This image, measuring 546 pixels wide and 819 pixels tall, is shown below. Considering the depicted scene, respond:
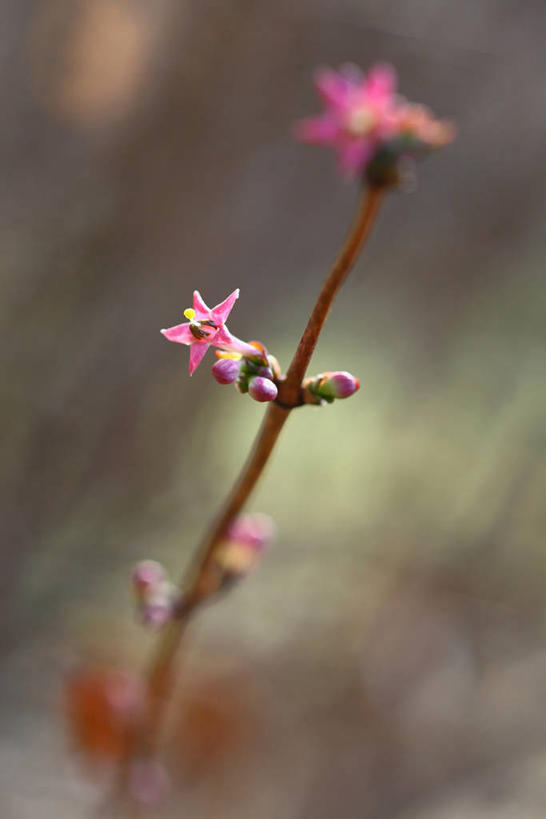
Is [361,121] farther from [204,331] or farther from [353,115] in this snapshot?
[204,331]

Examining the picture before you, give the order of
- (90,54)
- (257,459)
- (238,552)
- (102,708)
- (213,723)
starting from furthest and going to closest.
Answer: (90,54) < (213,723) < (102,708) < (238,552) < (257,459)

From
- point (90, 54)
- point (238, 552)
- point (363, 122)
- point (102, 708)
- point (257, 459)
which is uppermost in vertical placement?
point (90, 54)

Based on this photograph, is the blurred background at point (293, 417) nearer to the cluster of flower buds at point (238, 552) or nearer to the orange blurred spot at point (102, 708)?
the orange blurred spot at point (102, 708)

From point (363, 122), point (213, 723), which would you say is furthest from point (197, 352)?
point (213, 723)

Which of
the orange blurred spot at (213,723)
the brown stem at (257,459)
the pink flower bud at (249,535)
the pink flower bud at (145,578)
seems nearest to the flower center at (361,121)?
the brown stem at (257,459)

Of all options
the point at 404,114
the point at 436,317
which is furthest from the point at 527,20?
the point at 404,114

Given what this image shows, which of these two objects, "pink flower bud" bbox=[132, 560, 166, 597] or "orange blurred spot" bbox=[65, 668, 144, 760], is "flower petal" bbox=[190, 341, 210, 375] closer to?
"pink flower bud" bbox=[132, 560, 166, 597]

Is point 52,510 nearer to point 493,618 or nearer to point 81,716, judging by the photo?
point 81,716
